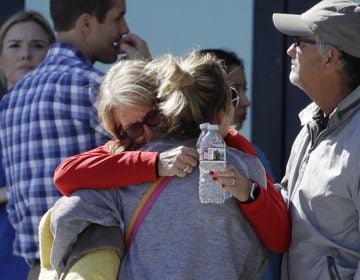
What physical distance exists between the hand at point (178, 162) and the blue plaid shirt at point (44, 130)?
89 centimetres

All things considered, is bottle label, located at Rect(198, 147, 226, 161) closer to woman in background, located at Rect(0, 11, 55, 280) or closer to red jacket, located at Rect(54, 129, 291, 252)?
red jacket, located at Rect(54, 129, 291, 252)

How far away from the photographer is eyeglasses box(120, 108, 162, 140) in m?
3.08

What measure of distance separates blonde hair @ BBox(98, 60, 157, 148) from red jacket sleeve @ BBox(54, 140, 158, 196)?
12 centimetres

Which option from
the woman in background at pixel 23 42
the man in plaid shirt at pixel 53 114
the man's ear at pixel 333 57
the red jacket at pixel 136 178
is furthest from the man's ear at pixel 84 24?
the man's ear at pixel 333 57

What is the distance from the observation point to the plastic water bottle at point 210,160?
2914 mm

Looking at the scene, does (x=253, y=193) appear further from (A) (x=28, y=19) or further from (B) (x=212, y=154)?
(A) (x=28, y=19)

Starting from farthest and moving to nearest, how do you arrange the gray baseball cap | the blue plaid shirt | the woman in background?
the woman in background
the blue plaid shirt
the gray baseball cap

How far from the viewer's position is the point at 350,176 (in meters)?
3.11

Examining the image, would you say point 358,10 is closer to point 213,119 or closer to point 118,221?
point 213,119

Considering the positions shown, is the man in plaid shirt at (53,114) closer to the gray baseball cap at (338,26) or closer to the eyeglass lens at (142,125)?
the eyeglass lens at (142,125)

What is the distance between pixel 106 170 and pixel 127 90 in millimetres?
244

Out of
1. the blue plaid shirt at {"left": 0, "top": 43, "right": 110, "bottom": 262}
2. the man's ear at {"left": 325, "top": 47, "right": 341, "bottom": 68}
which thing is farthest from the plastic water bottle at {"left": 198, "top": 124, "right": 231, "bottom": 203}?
the blue plaid shirt at {"left": 0, "top": 43, "right": 110, "bottom": 262}

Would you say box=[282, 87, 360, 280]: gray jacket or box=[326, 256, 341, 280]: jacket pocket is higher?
box=[282, 87, 360, 280]: gray jacket

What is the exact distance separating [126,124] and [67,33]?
1.24m
